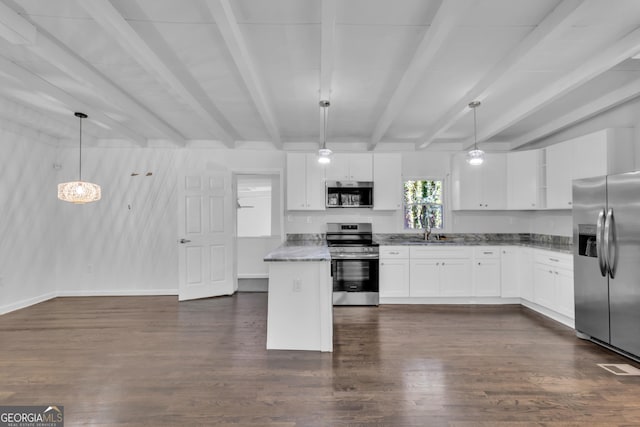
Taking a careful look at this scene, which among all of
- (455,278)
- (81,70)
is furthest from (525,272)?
(81,70)

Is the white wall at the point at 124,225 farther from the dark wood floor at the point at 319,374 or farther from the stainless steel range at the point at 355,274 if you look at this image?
the stainless steel range at the point at 355,274

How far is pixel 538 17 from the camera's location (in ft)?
6.94

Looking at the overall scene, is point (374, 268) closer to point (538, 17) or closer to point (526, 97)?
point (526, 97)

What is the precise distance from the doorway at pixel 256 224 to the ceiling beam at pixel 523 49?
320 centimetres

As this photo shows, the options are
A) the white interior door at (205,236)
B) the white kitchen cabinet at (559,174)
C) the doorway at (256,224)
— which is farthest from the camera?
the doorway at (256,224)

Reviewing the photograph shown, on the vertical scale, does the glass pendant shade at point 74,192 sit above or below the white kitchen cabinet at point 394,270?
above

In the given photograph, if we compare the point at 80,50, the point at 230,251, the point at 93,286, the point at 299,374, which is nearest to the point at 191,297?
the point at 230,251

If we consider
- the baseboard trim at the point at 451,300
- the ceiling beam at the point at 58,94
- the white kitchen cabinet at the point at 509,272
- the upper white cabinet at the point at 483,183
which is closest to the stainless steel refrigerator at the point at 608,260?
the white kitchen cabinet at the point at 509,272

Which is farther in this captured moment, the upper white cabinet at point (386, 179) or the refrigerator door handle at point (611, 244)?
the upper white cabinet at point (386, 179)

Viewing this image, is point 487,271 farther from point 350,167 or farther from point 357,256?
point 350,167

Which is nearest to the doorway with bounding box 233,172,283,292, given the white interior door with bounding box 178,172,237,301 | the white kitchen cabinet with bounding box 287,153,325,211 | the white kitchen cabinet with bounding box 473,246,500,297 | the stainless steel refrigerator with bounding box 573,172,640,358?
the white interior door with bounding box 178,172,237,301

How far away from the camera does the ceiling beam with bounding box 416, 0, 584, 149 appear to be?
1.95 metres

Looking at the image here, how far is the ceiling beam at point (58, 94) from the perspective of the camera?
9.05 ft

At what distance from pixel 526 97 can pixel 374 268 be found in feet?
8.97
